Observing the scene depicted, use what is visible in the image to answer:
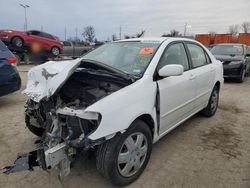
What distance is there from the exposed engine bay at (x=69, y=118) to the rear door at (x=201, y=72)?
1.78m

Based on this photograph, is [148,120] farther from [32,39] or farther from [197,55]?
[32,39]

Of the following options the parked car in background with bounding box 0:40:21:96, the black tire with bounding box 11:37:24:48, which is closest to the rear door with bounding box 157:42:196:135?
the parked car in background with bounding box 0:40:21:96

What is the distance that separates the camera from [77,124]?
265 cm

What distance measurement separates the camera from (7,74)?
19.0 feet

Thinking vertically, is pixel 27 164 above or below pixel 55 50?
below

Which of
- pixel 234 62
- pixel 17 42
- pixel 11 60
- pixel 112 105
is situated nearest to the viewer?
pixel 112 105

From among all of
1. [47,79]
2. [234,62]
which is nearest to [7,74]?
[47,79]

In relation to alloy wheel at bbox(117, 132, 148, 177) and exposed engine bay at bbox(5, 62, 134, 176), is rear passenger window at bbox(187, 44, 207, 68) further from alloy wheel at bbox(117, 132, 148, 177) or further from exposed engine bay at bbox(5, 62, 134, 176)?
alloy wheel at bbox(117, 132, 148, 177)

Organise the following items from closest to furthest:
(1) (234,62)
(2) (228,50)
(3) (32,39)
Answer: (1) (234,62)
(2) (228,50)
(3) (32,39)

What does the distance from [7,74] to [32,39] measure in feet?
36.4

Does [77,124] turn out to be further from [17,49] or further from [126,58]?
[17,49]

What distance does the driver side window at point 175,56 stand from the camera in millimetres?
3538

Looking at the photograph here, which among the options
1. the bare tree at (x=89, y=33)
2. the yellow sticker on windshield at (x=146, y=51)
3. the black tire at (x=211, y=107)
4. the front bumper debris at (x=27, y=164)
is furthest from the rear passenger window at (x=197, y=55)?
the bare tree at (x=89, y=33)

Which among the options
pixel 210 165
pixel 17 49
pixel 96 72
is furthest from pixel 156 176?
pixel 17 49
